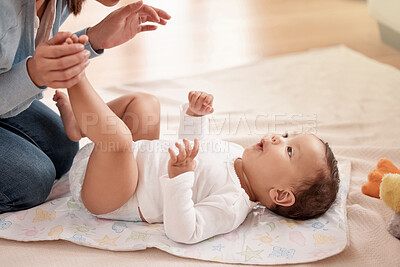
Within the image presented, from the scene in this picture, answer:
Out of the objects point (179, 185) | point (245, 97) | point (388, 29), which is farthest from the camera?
point (388, 29)

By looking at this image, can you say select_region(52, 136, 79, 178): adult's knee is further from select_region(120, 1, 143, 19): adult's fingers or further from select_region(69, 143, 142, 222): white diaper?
select_region(120, 1, 143, 19): adult's fingers

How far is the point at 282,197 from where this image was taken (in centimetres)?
122

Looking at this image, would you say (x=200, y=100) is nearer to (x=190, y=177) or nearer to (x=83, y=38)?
(x=190, y=177)

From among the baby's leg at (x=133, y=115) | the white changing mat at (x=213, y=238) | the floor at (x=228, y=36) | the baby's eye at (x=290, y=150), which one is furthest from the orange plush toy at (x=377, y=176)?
the floor at (x=228, y=36)

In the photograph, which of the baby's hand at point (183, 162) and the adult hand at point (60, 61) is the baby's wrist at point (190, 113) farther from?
the adult hand at point (60, 61)

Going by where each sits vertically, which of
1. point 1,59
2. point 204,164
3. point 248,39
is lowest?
point 248,39

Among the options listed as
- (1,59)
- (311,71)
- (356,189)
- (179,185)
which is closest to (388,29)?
(311,71)

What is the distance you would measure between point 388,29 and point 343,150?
132 centimetres

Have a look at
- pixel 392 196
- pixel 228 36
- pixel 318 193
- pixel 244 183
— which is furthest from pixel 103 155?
pixel 228 36

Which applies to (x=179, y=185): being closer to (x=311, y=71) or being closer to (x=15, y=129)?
(x=15, y=129)

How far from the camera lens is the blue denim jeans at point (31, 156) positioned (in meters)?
1.21

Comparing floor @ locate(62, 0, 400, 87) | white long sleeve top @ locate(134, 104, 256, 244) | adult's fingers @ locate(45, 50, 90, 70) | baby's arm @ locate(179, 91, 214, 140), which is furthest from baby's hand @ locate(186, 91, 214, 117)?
floor @ locate(62, 0, 400, 87)

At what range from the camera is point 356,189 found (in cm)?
137

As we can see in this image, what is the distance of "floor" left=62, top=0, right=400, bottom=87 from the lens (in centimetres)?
247
